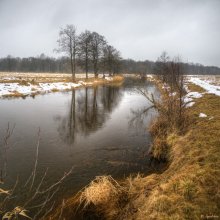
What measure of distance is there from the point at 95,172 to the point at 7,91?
66.1 feet

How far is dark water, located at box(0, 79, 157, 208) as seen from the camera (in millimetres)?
7824

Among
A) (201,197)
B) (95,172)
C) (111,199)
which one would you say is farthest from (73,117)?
(201,197)

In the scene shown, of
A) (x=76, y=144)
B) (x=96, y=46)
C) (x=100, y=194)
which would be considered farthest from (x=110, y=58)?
(x=100, y=194)

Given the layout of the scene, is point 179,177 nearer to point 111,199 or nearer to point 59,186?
point 111,199

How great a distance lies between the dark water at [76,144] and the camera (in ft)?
25.7

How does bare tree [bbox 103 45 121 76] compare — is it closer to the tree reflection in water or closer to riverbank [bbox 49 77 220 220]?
the tree reflection in water

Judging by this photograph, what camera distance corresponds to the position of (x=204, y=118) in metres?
12.1

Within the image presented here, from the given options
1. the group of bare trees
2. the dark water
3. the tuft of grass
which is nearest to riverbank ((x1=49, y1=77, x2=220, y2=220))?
the tuft of grass

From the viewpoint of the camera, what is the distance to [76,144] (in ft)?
34.4

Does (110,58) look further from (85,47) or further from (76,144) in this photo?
(76,144)

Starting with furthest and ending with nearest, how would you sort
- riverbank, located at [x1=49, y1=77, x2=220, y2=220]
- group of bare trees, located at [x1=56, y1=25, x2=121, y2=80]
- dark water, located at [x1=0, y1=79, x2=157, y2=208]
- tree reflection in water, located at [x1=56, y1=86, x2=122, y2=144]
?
group of bare trees, located at [x1=56, y1=25, x2=121, y2=80]
tree reflection in water, located at [x1=56, y1=86, x2=122, y2=144]
dark water, located at [x1=0, y1=79, x2=157, y2=208]
riverbank, located at [x1=49, y1=77, x2=220, y2=220]

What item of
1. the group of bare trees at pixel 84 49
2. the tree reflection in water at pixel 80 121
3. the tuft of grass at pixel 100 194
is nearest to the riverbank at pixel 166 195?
the tuft of grass at pixel 100 194

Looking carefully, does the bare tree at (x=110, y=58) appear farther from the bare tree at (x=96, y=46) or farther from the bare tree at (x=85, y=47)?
the bare tree at (x=85, y=47)

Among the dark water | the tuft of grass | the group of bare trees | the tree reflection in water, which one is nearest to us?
the tuft of grass
